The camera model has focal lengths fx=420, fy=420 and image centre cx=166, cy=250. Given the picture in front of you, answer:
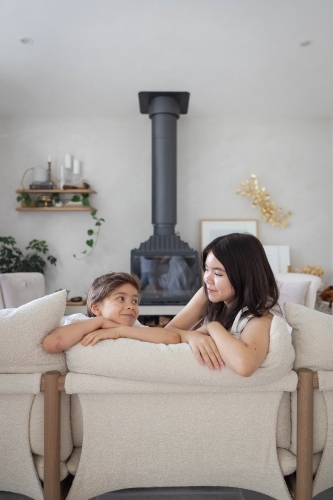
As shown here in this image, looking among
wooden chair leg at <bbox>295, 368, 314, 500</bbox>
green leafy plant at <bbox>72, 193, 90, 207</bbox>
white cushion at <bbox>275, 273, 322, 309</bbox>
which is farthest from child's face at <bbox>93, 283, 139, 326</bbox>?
green leafy plant at <bbox>72, 193, 90, 207</bbox>

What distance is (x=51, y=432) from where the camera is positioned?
47.1 inches

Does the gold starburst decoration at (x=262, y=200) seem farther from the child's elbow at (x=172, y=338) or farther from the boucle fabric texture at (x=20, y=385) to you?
the boucle fabric texture at (x=20, y=385)

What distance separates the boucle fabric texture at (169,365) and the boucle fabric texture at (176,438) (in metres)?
0.08

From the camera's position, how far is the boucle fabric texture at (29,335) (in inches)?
47.5

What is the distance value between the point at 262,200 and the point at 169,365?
3.91m

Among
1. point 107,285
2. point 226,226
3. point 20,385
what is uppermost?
point 226,226

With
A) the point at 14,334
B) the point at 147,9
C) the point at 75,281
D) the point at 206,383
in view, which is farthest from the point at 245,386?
the point at 75,281

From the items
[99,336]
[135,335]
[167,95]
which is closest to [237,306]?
[135,335]

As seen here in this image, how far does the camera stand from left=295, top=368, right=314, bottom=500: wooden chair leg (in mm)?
1208

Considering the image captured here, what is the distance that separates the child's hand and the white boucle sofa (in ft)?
0.07

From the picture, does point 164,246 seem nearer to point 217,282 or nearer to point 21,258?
point 21,258

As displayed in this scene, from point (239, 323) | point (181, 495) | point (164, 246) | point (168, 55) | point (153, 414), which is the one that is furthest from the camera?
point (164, 246)

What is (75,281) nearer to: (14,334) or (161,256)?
(161,256)

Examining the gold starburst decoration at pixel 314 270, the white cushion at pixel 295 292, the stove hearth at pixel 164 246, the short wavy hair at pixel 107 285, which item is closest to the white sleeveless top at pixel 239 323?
the short wavy hair at pixel 107 285
